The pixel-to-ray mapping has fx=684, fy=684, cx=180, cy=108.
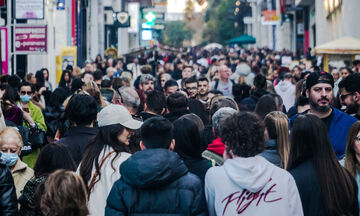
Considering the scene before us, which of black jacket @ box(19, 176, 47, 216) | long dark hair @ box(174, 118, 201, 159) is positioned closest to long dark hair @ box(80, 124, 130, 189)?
black jacket @ box(19, 176, 47, 216)

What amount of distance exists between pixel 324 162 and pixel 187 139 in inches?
50.6

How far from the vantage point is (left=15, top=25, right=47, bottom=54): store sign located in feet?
54.1

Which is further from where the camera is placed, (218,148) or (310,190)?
(218,148)

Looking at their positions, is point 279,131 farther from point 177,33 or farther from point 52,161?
point 177,33

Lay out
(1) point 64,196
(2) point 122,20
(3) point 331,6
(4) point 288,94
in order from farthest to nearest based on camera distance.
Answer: (2) point 122,20
(3) point 331,6
(4) point 288,94
(1) point 64,196

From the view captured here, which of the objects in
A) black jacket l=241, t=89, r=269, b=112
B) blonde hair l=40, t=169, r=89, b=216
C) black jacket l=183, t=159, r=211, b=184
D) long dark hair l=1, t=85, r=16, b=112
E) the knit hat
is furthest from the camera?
black jacket l=241, t=89, r=269, b=112

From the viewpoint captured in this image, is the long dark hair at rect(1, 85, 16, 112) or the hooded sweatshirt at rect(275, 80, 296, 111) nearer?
the long dark hair at rect(1, 85, 16, 112)

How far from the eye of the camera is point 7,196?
4781 mm

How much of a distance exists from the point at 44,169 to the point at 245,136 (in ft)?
5.30

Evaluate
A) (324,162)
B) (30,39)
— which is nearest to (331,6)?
(30,39)

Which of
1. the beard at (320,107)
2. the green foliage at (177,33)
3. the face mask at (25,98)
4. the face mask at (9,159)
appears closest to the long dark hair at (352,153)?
the beard at (320,107)

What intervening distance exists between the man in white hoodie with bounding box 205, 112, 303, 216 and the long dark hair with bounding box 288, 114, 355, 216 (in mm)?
306

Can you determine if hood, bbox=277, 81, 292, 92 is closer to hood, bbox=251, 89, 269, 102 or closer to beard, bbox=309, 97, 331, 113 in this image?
hood, bbox=251, 89, 269, 102

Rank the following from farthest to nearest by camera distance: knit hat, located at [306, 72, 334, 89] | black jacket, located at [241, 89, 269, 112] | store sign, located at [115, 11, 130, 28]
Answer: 1. store sign, located at [115, 11, 130, 28]
2. black jacket, located at [241, 89, 269, 112]
3. knit hat, located at [306, 72, 334, 89]
